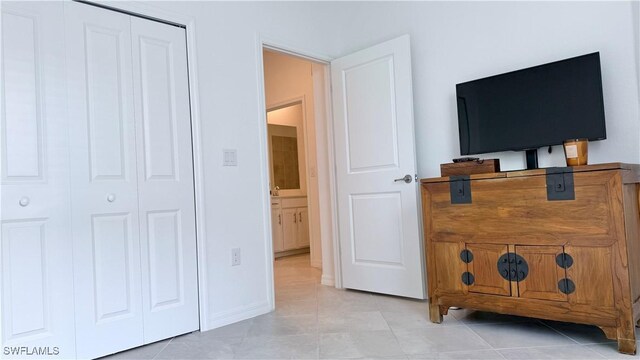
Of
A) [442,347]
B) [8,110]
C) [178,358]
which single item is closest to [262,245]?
[178,358]

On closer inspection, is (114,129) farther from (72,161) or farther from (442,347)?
(442,347)

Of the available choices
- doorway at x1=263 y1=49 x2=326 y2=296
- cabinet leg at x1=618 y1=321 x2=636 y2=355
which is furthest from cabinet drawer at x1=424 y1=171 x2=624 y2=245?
doorway at x1=263 y1=49 x2=326 y2=296

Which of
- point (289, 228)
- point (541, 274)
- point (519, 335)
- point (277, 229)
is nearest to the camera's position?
point (541, 274)

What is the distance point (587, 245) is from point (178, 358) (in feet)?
6.71

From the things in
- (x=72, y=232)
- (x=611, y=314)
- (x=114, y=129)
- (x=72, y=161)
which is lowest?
(x=611, y=314)

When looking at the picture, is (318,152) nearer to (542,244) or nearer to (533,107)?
(533,107)

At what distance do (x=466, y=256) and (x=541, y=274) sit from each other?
0.37m

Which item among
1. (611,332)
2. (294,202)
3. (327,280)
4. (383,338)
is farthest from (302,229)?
(611,332)

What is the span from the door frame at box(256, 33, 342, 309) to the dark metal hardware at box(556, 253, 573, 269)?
172cm

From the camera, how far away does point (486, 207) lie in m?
2.17

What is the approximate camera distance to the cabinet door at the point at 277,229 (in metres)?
5.24

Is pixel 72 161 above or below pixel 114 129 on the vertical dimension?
below

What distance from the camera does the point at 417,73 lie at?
3016 mm
